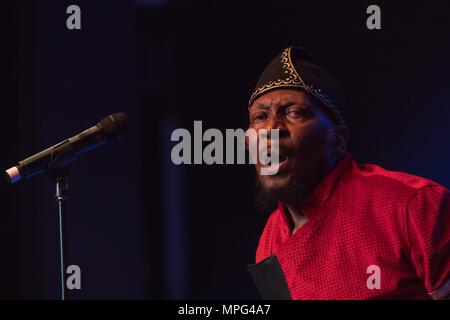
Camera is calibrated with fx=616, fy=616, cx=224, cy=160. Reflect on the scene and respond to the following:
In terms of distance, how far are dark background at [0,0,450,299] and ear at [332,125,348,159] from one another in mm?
609

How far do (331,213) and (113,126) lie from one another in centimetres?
71

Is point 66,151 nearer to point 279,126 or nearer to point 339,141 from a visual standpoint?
point 279,126

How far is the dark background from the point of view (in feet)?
8.96

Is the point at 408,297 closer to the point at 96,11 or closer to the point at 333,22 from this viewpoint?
the point at 333,22

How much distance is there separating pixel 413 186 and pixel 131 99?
184 centimetres

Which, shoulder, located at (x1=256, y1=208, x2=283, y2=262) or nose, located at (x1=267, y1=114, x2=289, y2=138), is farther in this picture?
shoulder, located at (x1=256, y1=208, x2=283, y2=262)

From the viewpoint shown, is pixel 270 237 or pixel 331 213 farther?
pixel 270 237

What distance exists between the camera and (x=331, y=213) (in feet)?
6.21

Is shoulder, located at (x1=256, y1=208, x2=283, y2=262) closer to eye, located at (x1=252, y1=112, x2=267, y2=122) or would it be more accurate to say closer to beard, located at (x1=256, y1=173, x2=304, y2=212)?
beard, located at (x1=256, y1=173, x2=304, y2=212)

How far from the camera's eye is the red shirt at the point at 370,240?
167 cm

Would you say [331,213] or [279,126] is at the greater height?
[279,126]

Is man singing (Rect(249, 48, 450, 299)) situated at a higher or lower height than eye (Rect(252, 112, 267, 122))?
lower

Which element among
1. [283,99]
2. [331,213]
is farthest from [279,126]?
[331,213]

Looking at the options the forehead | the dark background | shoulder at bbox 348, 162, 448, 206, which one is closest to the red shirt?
shoulder at bbox 348, 162, 448, 206
